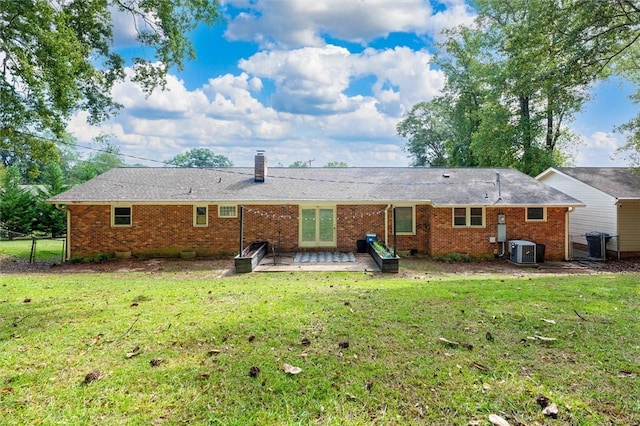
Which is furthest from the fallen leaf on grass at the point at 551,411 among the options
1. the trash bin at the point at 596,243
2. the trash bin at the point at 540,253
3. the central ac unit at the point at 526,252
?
the trash bin at the point at 596,243

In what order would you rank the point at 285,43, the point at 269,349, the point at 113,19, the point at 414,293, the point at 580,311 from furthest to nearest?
1. the point at 285,43
2. the point at 113,19
3. the point at 414,293
4. the point at 580,311
5. the point at 269,349

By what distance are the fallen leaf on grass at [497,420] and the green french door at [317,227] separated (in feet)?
41.8

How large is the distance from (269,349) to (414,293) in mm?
3798

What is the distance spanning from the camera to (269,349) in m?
3.91

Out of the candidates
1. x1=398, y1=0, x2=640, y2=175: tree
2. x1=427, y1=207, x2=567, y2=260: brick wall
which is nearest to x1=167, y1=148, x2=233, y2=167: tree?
x1=398, y1=0, x2=640, y2=175: tree

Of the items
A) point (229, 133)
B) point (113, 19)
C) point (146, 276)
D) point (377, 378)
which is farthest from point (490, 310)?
point (229, 133)

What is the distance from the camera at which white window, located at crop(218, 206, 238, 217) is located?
49.1ft

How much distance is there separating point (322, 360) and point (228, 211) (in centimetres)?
1213

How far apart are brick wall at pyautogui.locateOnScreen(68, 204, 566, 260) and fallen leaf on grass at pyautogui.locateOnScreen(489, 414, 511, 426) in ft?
39.9

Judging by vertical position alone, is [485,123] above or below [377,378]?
above

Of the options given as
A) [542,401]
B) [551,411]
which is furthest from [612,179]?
[551,411]

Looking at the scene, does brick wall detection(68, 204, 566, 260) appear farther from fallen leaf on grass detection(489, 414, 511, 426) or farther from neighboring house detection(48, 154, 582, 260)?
fallen leaf on grass detection(489, 414, 511, 426)

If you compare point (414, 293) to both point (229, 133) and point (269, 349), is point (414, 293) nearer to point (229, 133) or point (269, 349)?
point (269, 349)

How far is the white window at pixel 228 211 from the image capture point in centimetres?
1498
